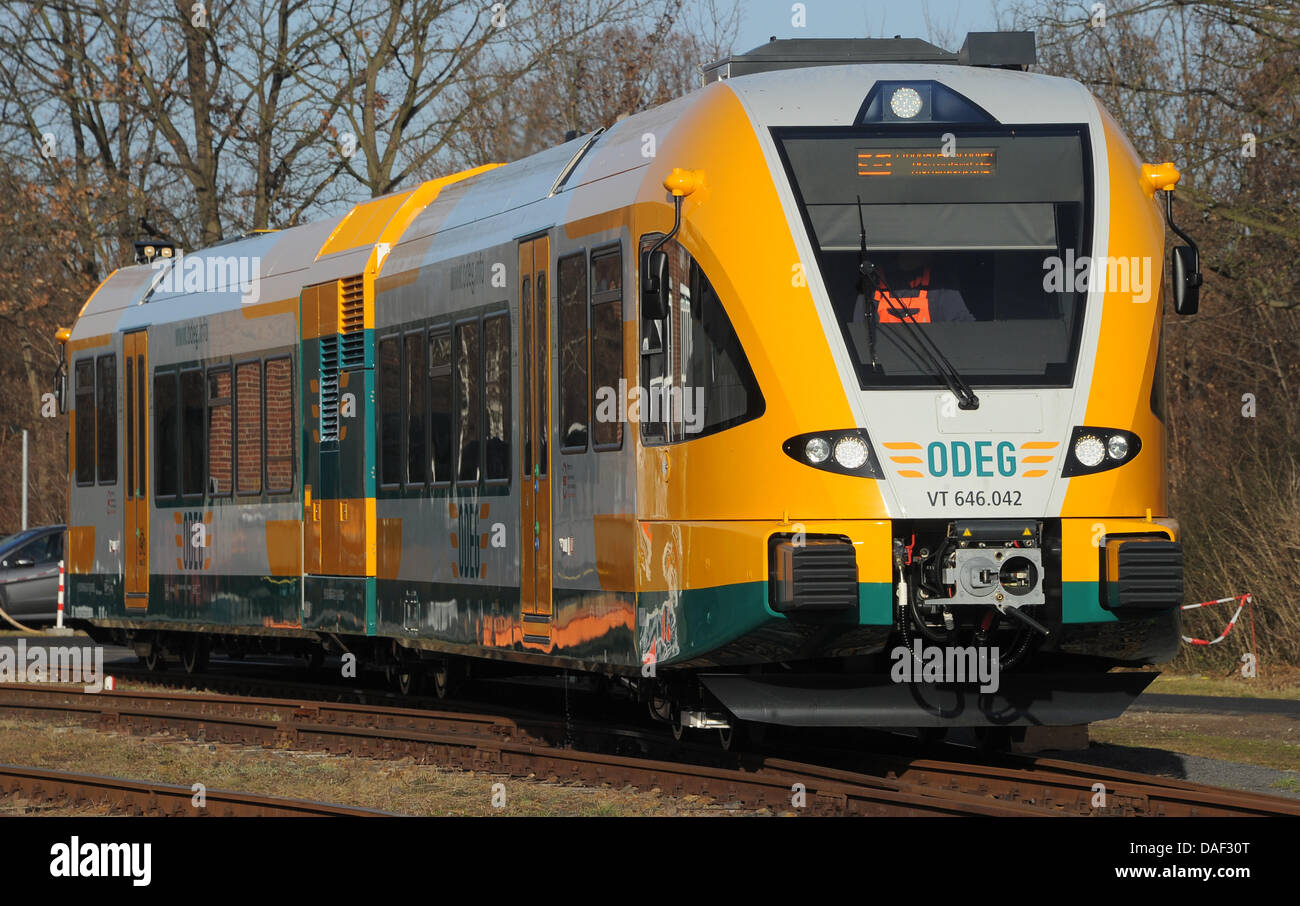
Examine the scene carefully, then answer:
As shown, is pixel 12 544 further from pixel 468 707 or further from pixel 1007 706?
pixel 1007 706

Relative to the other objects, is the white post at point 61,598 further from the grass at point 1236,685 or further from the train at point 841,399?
the train at point 841,399

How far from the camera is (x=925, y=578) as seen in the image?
9.88 metres

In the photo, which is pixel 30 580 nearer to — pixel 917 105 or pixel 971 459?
pixel 917 105

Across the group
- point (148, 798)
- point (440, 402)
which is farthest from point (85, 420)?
point (148, 798)

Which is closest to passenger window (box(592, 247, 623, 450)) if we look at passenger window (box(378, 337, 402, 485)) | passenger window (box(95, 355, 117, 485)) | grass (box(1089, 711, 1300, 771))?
passenger window (box(378, 337, 402, 485))

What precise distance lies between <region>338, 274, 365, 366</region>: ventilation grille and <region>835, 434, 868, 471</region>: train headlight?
235 inches

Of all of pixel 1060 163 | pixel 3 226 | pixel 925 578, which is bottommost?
pixel 925 578

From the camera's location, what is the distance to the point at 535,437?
40.4 ft

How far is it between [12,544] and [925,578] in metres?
21.5

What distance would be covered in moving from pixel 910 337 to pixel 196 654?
38.2 feet

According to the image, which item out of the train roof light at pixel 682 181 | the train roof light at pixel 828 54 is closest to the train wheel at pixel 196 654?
the train roof light at pixel 828 54

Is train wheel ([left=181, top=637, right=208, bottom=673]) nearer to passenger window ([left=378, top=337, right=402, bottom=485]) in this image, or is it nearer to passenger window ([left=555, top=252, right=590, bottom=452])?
passenger window ([left=378, top=337, right=402, bottom=485])

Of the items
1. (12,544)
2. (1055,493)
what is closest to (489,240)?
(1055,493)

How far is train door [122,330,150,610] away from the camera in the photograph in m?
18.8
